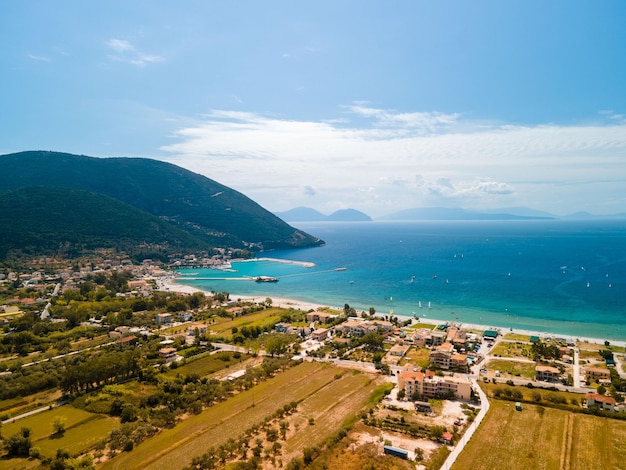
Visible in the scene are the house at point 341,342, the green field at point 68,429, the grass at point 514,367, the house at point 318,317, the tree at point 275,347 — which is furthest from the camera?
the house at point 318,317

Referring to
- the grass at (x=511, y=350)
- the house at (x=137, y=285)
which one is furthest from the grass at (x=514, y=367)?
the house at (x=137, y=285)

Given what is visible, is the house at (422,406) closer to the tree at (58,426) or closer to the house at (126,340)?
the tree at (58,426)

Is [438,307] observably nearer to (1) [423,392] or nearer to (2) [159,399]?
(1) [423,392]

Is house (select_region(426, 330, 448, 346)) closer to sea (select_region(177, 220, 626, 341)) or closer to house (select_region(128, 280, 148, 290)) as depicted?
sea (select_region(177, 220, 626, 341))

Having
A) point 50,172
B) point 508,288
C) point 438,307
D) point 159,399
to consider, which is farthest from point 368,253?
point 50,172

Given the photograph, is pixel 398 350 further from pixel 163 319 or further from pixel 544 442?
pixel 163 319
